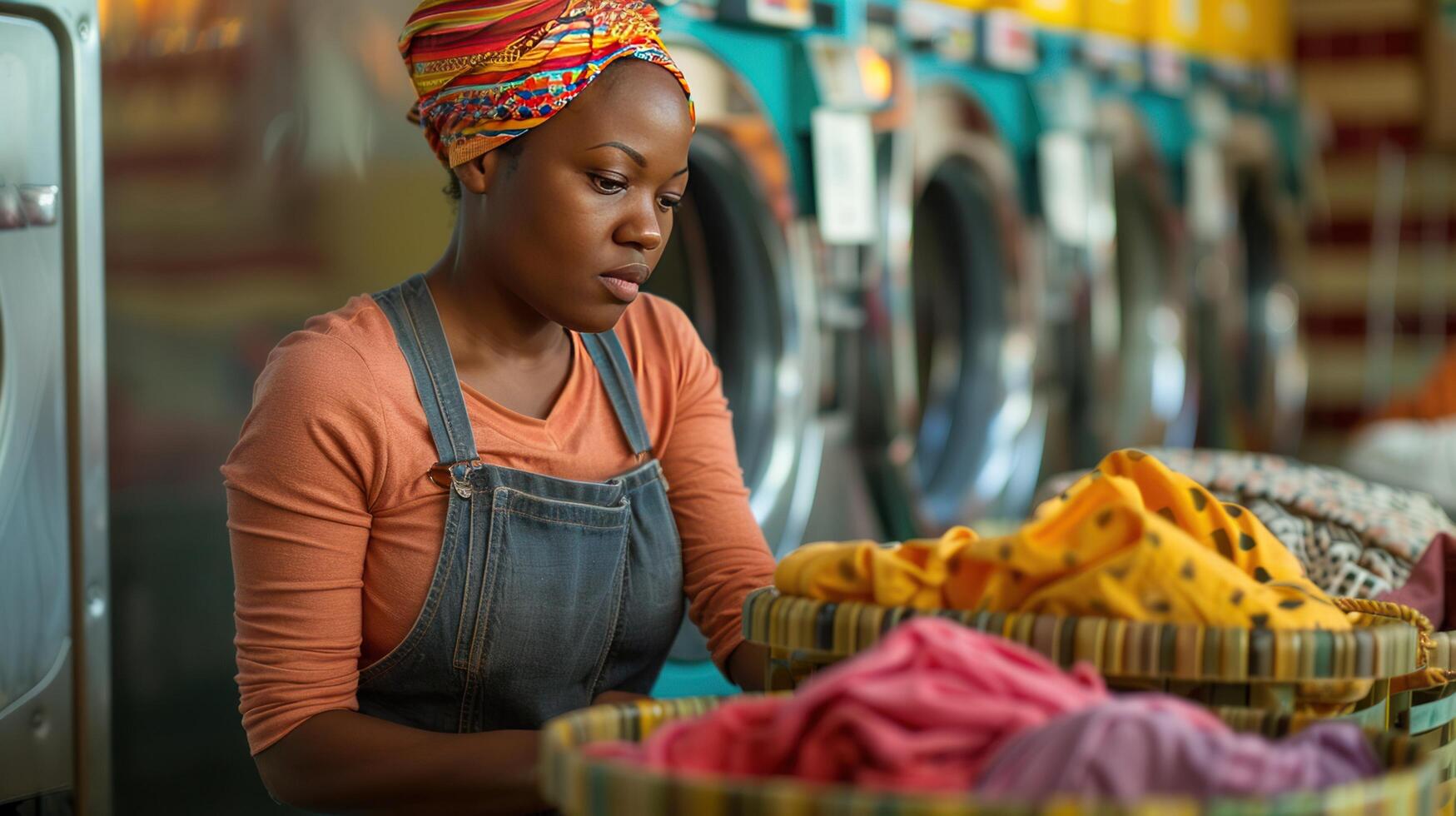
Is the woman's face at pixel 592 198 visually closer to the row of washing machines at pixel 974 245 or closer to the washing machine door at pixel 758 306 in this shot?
the row of washing machines at pixel 974 245

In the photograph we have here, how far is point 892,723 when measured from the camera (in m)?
0.70

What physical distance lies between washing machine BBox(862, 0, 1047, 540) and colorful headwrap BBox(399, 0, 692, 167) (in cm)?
129

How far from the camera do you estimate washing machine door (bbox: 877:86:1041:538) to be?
9.55 feet

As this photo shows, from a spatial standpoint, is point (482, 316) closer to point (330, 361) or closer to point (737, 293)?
point (330, 361)

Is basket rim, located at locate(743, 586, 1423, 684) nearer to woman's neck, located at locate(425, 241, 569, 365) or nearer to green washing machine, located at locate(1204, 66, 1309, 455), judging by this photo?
woman's neck, located at locate(425, 241, 569, 365)

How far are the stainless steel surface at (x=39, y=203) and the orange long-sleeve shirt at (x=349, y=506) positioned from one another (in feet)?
1.31

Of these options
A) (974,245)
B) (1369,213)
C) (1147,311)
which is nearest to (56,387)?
(974,245)

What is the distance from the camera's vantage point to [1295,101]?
440cm

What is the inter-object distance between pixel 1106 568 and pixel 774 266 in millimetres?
1417

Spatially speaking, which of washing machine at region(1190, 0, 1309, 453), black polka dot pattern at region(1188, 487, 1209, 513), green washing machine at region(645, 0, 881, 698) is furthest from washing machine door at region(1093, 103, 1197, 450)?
black polka dot pattern at region(1188, 487, 1209, 513)

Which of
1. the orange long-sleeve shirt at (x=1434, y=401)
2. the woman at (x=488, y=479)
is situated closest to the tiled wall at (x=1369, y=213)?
the orange long-sleeve shirt at (x=1434, y=401)

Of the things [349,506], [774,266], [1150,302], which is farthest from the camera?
[1150,302]

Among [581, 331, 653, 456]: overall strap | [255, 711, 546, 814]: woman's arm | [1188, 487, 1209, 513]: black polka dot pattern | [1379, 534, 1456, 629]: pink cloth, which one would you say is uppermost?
[581, 331, 653, 456]: overall strap

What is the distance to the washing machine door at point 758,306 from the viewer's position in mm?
2223
